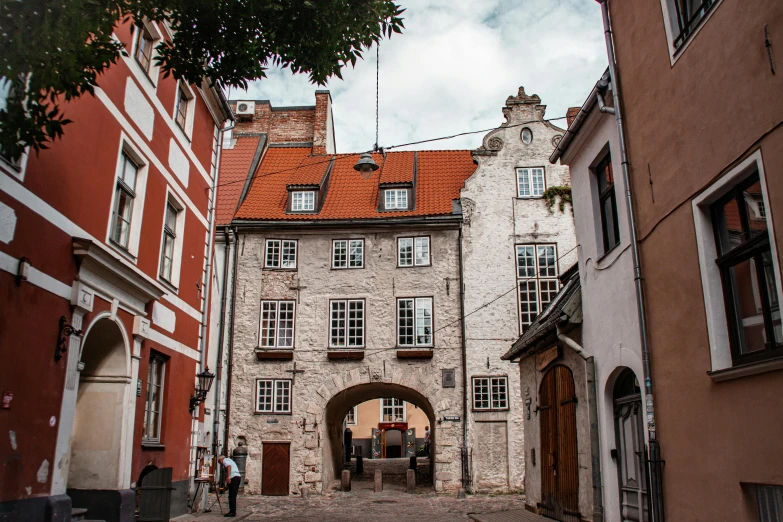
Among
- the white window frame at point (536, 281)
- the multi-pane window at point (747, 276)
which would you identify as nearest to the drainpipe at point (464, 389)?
the white window frame at point (536, 281)

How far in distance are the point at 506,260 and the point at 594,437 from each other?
13.3 m

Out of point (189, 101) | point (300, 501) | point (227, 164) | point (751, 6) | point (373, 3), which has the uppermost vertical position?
point (227, 164)

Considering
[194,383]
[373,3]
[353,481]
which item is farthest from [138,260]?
[353,481]

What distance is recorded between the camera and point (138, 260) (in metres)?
12.2

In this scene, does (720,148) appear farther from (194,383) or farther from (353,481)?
(353,481)

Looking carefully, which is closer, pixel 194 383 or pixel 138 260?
pixel 138 260

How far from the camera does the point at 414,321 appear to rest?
76.2ft

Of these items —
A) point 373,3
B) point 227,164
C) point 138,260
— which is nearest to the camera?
point 373,3

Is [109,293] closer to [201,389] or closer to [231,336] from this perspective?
[201,389]

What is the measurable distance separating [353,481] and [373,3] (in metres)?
21.7

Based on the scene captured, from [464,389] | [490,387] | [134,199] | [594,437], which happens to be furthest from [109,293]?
[490,387]

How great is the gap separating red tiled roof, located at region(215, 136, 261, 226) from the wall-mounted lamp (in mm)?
10223

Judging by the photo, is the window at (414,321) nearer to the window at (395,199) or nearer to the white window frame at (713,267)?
the window at (395,199)

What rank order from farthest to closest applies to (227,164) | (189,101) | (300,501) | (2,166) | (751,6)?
1. (227,164)
2. (300,501)
3. (189,101)
4. (2,166)
5. (751,6)
